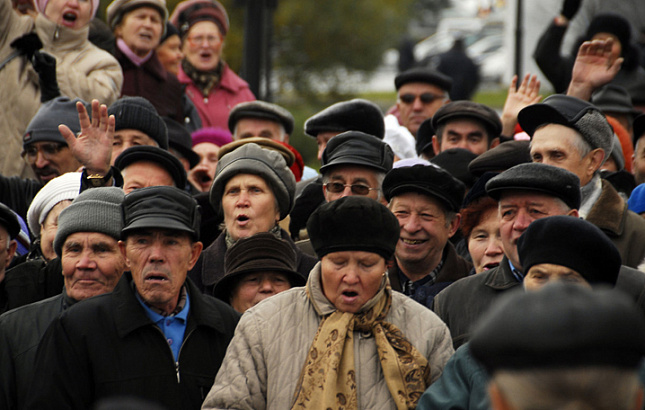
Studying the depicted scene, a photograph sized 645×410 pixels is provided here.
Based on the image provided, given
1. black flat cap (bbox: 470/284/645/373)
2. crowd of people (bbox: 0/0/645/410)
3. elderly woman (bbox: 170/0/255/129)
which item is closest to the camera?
black flat cap (bbox: 470/284/645/373)

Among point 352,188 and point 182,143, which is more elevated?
point 182,143

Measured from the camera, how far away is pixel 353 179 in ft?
21.0

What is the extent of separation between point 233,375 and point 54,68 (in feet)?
13.3

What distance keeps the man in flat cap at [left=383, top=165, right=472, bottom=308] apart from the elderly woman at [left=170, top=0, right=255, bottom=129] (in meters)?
3.74

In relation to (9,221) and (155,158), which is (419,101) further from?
(9,221)

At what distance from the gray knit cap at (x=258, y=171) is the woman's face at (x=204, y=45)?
9.81 feet

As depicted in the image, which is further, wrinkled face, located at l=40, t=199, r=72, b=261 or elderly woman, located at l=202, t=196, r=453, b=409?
wrinkled face, located at l=40, t=199, r=72, b=261

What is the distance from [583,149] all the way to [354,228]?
2005mm

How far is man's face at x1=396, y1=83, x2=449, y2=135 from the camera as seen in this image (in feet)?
29.4

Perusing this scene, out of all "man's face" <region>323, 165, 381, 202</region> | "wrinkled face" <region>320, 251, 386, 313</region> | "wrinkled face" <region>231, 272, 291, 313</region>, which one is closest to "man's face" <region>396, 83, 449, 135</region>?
"man's face" <region>323, 165, 381, 202</region>

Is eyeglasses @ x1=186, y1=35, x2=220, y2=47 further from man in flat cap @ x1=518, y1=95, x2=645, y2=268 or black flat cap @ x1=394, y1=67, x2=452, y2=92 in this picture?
man in flat cap @ x1=518, y1=95, x2=645, y2=268

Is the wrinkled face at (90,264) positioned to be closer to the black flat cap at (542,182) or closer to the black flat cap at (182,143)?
the black flat cap at (542,182)

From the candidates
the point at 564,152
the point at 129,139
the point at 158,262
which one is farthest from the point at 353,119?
the point at 158,262

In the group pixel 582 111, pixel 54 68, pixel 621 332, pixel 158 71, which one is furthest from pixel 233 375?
pixel 158 71
